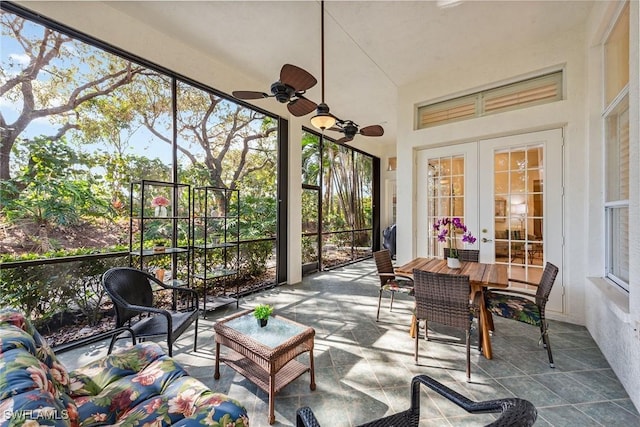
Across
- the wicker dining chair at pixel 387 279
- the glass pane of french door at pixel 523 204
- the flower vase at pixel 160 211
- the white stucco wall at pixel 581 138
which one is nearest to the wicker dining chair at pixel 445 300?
the wicker dining chair at pixel 387 279

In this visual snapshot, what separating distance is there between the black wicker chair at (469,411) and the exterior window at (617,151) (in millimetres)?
2565

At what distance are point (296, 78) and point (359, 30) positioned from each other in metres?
1.41

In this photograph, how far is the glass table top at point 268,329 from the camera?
2053mm

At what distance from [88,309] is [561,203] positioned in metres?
5.84

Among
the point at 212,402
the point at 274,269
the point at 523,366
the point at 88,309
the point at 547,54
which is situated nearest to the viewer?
the point at 212,402

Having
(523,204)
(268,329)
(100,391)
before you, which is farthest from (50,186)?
(523,204)

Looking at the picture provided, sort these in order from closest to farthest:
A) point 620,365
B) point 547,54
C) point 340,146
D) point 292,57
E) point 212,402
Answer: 1. point 212,402
2. point 620,365
3. point 547,54
4. point 292,57
5. point 340,146

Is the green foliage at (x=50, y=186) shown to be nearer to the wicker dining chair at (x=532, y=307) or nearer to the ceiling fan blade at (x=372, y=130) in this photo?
the ceiling fan blade at (x=372, y=130)

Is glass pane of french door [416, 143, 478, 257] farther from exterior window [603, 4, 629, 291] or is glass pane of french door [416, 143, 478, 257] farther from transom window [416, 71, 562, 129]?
exterior window [603, 4, 629, 291]

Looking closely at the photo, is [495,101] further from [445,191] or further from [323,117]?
[323,117]

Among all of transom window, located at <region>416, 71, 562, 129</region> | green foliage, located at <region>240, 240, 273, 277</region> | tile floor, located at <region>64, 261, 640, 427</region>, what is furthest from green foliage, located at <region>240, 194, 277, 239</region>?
transom window, located at <region>416, 71, 562, 129</region>

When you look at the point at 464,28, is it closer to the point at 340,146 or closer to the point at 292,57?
the point at 292,57

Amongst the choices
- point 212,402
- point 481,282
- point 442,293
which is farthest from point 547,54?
point 212,402

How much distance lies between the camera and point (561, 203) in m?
3.48
